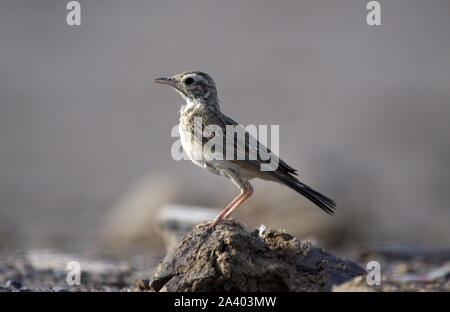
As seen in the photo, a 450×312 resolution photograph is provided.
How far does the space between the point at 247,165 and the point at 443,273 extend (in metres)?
3.77

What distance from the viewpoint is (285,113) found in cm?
2352

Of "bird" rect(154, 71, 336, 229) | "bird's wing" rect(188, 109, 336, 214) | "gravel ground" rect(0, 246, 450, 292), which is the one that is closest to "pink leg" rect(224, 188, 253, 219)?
"bird" rect(154, 71, 336, 229)

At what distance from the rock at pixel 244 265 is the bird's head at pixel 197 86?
1.62m

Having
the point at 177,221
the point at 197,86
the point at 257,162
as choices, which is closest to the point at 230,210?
the point at 257,162

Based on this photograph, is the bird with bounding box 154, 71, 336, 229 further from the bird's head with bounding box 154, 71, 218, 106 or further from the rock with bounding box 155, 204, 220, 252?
the rock with bounding box 155, 204, 220, 252

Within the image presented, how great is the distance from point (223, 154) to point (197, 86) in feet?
3.45

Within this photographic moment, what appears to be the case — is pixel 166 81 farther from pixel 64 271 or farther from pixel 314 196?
pixel 64 271

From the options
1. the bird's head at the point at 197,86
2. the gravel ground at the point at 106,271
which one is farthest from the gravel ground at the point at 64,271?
the bird's head at the point at 197,86

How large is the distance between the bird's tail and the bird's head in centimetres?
136

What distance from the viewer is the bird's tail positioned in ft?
21.8

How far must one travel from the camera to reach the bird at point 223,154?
677cm

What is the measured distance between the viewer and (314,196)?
21.9ft

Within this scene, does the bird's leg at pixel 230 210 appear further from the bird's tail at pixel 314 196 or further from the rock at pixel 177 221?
the rock at pixel 177 221
